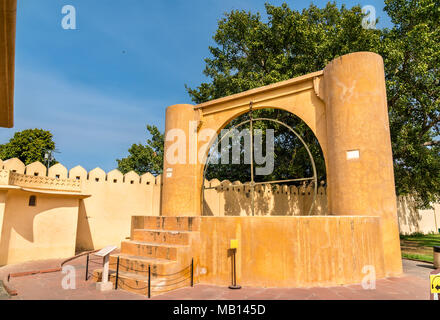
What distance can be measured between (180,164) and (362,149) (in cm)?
580

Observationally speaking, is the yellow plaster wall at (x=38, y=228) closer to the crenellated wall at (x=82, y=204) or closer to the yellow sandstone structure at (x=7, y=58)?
the crenellated wall at (x=82, y=204)

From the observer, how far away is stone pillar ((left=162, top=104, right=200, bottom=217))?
10062mm

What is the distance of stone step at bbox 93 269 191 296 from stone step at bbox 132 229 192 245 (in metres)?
0.80

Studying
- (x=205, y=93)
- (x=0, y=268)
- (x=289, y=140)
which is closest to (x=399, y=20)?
(x=289, y=140)

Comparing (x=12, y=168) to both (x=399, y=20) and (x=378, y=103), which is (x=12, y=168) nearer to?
(x=378, y=103)

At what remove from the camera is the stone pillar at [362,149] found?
693 centimetres

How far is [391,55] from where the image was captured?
10461 mm

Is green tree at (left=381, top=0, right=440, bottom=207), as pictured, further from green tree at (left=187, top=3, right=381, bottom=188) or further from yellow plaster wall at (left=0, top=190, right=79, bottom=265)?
yellow plaster wall at (left=0, top=190, right=79, bottom=265)

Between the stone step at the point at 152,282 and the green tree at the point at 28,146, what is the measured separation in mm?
20201

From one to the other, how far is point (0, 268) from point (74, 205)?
275 centimetres

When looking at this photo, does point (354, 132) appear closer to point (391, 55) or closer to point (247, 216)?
point (247, 216)

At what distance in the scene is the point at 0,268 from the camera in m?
8.09

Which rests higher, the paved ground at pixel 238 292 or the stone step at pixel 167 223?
the stone step at pixel 167 223

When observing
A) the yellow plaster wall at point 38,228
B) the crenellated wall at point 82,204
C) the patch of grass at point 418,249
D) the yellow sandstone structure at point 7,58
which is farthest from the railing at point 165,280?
the patch of grass at point 418,249
